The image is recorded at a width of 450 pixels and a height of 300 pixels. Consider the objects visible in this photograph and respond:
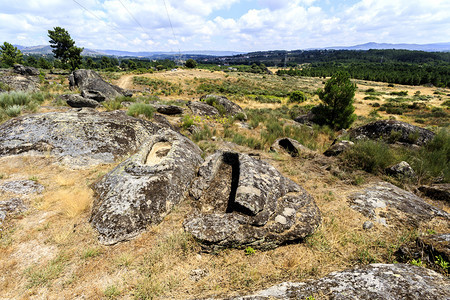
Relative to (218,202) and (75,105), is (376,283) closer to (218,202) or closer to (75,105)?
(218,202)

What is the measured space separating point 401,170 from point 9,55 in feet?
240

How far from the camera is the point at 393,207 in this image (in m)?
4.73

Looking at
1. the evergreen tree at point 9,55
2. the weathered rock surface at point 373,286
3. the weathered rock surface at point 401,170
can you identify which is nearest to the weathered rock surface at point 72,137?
the weathered rock surface at point 373,286

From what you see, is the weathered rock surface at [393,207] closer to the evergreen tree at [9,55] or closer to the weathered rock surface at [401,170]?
the weathered rock surface at [401,170]

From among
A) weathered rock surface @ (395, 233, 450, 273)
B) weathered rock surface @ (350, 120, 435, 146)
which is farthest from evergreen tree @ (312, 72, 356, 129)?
weathered rock surface @ (395, 233, 450, 273)

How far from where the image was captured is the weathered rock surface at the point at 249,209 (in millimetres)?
3748

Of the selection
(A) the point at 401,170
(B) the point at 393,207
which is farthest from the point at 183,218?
(A) the point at 401,170

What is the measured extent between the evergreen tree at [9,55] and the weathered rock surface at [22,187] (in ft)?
208

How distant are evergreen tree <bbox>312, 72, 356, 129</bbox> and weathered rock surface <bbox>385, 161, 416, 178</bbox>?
29.1ft

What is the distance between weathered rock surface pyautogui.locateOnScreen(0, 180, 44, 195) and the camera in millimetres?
4484

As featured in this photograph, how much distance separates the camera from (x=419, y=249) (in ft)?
10.6

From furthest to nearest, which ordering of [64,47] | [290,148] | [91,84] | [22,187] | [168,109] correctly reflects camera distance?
1. [64,47]
2. [91,84]
3. [168,109]
4. [290,148]
5. [22,187]

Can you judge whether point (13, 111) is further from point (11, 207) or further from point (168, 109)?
point (168, 109)

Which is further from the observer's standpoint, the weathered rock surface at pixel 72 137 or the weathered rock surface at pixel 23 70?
the weathered rock surface at pixel 23 70
